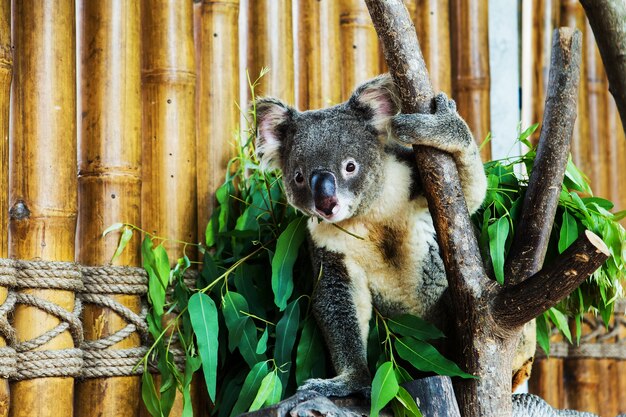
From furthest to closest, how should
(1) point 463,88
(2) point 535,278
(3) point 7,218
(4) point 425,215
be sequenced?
(1) point 463,88 → (4) point 425,215 → (3) point 7,218 → (2) point 535,278

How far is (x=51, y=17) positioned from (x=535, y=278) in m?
1.63

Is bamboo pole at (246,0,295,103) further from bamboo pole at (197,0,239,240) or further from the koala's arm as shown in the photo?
the koala's arm

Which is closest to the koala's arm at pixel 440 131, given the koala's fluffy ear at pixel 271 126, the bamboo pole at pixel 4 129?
the koala's fluffy ear at pixel 271 126

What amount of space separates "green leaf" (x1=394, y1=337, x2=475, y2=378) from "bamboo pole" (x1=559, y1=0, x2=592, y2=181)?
6.41 ft

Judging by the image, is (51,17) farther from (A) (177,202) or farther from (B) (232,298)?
(B) (232,298)

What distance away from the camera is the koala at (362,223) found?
2641mm

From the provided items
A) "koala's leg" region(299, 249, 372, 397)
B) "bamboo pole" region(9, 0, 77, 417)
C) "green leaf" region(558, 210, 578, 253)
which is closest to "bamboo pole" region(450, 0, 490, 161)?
"green leaf" region(558, 210, 578, 253)

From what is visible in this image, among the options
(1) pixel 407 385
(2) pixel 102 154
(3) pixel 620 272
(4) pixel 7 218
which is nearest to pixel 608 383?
(3) pixel 620 272

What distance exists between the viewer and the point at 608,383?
3.99 metres

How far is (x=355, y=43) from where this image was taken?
3.57 meters

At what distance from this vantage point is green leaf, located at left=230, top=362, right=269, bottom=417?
261cm

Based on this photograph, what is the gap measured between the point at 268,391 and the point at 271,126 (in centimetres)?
86

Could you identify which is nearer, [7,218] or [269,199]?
[7,218]

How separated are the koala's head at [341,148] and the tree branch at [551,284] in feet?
1.82
